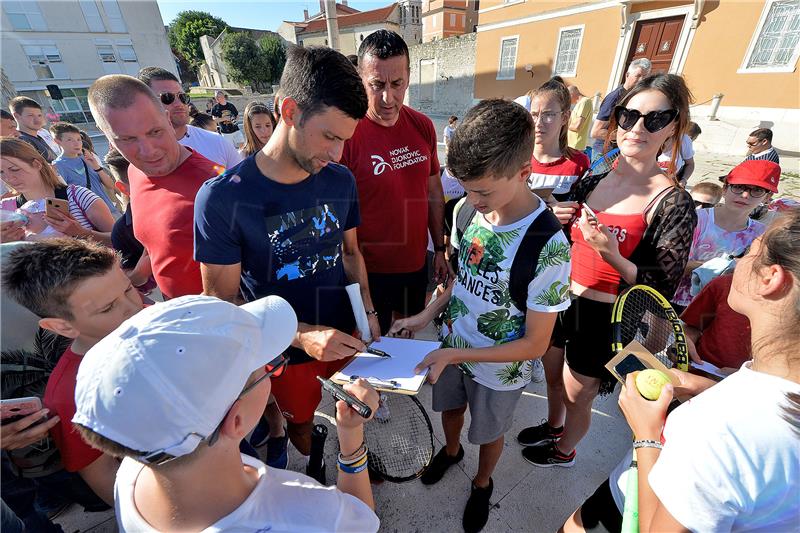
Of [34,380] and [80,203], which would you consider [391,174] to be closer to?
[34,380]

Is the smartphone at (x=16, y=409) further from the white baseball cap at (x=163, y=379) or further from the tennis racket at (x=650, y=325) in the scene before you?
the tennis racket at (x=650, y=325)

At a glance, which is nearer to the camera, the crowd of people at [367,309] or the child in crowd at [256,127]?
the crowd of people at [367,309]

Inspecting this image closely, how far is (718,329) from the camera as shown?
6.35ft

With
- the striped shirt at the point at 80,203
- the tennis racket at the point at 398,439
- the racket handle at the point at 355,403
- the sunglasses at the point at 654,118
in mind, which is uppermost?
the sunglasses at the point at 654,118

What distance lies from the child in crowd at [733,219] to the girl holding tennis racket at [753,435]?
2.16 metres

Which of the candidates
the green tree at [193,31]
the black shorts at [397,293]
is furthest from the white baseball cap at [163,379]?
the green tree at [193,31]

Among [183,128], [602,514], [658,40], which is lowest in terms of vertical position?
[602,514]

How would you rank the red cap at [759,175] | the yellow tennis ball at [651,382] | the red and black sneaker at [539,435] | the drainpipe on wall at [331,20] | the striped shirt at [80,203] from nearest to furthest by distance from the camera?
the yellow tennis ball at [651,382]
the red and black sneaker at [539,435]
the red cap at [759,175]
the striped shirt at [80,203]
the drainpipe on wall at [331,20]

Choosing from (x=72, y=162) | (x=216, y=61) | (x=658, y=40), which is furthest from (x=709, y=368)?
(x=216, y=61)

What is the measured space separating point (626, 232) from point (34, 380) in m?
3.35

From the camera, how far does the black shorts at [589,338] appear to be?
2.00 m

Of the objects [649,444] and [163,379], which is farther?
[649,444]

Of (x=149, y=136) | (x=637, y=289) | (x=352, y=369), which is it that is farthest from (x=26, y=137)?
(x=637, y=289)

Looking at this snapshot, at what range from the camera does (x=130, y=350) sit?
0.82m
